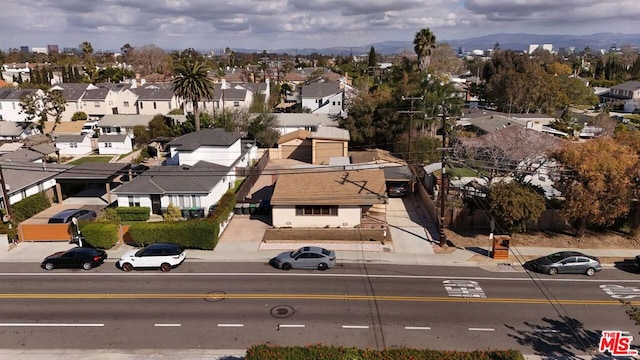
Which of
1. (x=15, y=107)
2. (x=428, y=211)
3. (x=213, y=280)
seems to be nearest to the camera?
(x=213, y=280)

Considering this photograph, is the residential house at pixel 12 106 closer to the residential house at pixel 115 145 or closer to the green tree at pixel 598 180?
the residential house at pixel 115 145

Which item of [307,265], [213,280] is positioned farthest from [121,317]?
[307,265]

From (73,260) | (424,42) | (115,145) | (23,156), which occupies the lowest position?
(73,260)

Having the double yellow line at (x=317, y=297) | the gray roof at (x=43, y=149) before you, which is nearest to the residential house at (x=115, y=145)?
the gray roof at (x=43, y=149)

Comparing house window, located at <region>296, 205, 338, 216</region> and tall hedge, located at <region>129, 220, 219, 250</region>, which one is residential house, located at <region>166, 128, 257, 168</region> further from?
tall hedge, located at <region>129, 220, 219, 250</region>

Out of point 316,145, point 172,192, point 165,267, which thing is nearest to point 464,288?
point 165,267

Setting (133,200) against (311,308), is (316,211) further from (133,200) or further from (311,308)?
(133,200)

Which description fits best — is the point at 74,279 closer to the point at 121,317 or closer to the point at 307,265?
the point at 121,317
